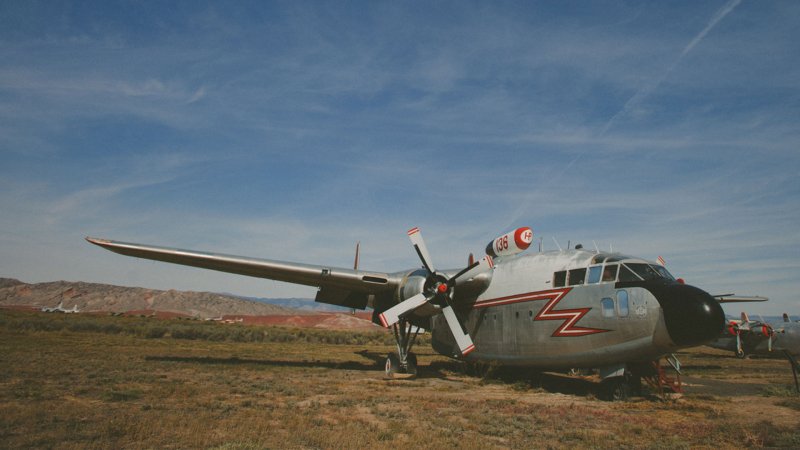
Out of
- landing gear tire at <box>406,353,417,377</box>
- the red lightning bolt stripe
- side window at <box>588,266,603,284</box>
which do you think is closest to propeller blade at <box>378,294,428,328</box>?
the red lightning bolt stripe

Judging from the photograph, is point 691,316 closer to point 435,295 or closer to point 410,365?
point 435,295

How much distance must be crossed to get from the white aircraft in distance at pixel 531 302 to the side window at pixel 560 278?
0.03m

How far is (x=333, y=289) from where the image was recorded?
18.1 m

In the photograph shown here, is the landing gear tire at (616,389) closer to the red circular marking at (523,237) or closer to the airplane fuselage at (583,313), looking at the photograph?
the airplane fuselage at (583,313)

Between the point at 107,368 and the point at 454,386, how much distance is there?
11.8 m

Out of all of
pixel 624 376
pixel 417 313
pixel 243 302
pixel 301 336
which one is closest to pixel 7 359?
pixel 417 313

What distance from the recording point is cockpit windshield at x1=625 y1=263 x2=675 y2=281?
1155 cm

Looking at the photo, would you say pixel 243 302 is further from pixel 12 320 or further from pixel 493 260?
pixel 493 260

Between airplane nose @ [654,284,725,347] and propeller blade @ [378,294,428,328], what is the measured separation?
7.21m

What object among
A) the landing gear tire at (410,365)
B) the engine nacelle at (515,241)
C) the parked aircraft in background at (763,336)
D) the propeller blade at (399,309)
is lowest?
the landing gear tire at (410,365)

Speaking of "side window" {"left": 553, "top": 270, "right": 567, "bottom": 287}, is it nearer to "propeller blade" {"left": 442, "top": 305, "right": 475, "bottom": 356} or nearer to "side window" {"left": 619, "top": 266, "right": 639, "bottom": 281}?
"side window" {"left": 619, "top": 266, "right": 639, "bottom": 281}

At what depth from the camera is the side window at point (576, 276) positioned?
12483mm

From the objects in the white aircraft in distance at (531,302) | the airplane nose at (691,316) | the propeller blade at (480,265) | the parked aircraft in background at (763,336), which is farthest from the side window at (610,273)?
the parked aircraft in background at (763,336)

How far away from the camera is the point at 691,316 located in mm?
10055
